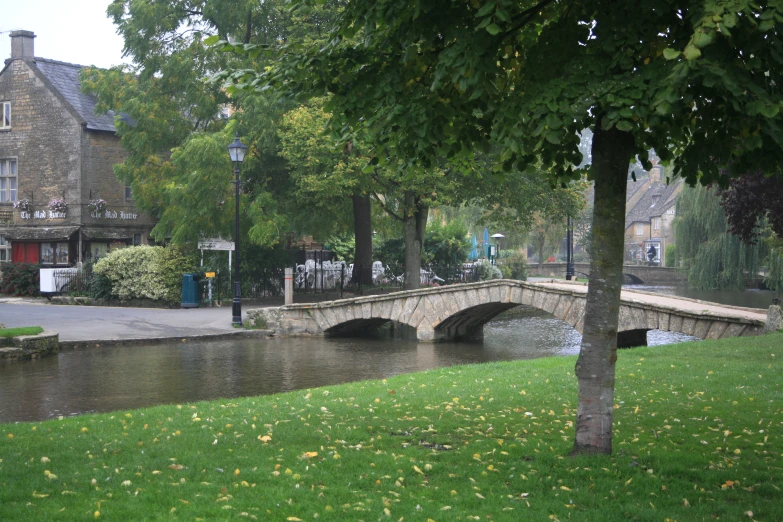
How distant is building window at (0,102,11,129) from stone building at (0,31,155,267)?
4 cm

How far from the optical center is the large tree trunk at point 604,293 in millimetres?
6879

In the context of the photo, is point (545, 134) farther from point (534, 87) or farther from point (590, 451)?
point (590, 451)

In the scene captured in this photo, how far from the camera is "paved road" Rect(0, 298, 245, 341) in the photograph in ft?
71.3

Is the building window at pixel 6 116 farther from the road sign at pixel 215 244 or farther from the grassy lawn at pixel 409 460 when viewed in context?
the grassy lawn at pixel 409 460

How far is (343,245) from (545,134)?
115 ft

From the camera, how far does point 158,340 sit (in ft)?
69.5

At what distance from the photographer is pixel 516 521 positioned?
5.34 m

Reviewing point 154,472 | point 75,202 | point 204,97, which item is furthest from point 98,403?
point 75,202

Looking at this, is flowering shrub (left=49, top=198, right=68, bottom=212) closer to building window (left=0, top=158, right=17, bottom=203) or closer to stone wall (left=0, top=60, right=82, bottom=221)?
stone wall (left=0, top=60, right=82, bottom=221)

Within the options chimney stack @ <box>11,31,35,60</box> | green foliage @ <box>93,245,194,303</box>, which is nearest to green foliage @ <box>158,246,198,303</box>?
green foliage @ <box>93,245,194,303</box>

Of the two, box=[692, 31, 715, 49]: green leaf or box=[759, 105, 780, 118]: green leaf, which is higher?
box=[692, 31, 715, 49]: green leaf

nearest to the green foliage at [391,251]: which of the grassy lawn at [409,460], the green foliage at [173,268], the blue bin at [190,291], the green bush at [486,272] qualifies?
the green bush at [486,272]

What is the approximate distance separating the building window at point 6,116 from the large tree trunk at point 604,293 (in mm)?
34875

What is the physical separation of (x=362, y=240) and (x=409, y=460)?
25717 millimetres
